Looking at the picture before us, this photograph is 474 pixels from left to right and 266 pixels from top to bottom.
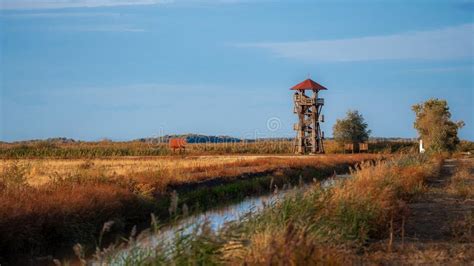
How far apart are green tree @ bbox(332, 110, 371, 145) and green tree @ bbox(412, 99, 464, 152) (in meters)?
5.98

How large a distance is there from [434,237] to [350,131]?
60.7m

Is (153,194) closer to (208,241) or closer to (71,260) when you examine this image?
(71,260)

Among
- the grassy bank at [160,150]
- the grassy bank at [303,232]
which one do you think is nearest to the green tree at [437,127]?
the grassy bank at [160,150]

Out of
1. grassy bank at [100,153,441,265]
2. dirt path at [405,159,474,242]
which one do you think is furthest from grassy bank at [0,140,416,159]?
grassy bank at [100,153,441,265]

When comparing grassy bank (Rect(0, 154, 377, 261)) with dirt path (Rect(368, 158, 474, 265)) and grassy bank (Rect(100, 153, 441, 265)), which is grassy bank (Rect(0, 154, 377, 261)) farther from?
dirt path (Rect(368, 158, 474, 265))

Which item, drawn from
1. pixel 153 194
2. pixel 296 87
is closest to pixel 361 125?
pixel 296 87

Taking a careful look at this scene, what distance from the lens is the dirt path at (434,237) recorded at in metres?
10.6

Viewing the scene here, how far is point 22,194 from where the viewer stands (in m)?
15.9

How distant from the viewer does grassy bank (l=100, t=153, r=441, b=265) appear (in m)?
7.65

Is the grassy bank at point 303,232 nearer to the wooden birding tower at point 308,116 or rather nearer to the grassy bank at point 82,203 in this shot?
the grassy bank at point 82,203

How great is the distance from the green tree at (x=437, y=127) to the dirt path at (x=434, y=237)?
47250 mm

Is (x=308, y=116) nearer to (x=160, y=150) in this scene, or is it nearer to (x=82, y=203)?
(x=160, y=150)

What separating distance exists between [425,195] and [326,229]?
12.7 meters

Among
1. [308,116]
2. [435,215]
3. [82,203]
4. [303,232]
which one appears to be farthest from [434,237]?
[308,116]
